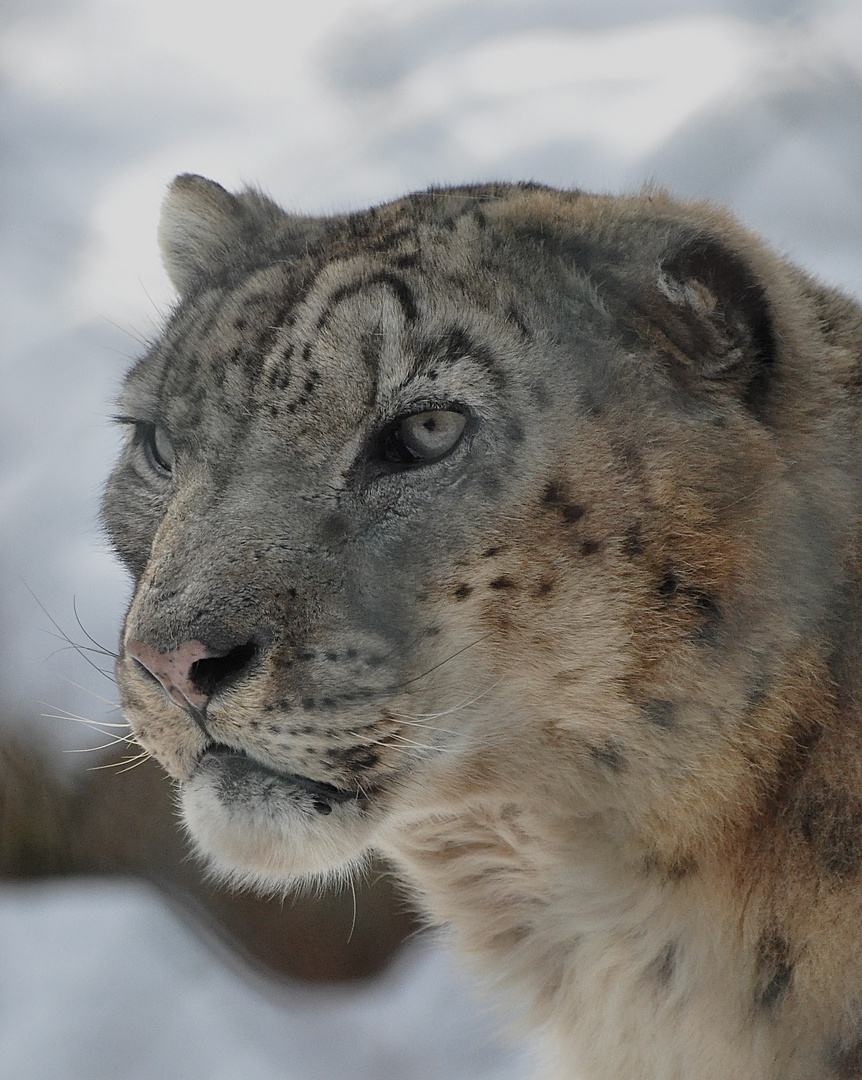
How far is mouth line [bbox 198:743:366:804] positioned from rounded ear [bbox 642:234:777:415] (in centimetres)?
94

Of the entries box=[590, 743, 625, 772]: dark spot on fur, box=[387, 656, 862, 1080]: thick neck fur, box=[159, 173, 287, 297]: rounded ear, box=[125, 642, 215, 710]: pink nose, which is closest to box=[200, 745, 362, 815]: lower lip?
box=[125, 642, 215, 710]: pink nose

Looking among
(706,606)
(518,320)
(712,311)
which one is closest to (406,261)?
(518,320)

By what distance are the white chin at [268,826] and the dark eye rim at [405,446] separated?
0.58 m

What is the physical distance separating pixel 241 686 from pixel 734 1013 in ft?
3.52

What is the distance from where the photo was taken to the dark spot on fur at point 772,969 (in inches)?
80.4

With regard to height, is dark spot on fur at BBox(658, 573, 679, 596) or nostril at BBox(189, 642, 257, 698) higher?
dark spot on fur at BBox(658, 573, 679, 596)

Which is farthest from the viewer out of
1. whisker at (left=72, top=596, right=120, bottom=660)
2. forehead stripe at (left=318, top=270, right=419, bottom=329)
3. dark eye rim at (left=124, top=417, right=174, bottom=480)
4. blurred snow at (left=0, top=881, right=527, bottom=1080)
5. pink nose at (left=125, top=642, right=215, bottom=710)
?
blurred snow at (left=0, top=881, right=527, bottom=1080)

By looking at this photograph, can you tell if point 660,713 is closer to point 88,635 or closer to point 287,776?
point 287,776

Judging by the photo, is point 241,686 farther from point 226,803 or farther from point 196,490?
point 196,490

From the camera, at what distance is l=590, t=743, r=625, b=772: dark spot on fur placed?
2.09m

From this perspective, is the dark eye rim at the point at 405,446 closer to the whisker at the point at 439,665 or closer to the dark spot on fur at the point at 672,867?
the whisker at the point at 439,665

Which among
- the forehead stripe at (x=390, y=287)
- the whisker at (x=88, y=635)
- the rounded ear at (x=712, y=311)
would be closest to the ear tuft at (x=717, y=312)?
the rounded ear at (x=712, y=311)

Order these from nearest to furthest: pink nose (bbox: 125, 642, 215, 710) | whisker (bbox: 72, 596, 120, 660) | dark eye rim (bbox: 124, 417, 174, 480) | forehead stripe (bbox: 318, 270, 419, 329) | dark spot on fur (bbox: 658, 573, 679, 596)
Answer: pink nose (bbox: 125, 642, 215, 710) < dark spot on fur (bbox: 658, 573, 679, 596) < forehead stripe (bbox: 318, 270, 419, 329) < whisker (bbox: 72, 596, 120, 660) < dark eye rim (bbox: 124, 417, 174, 480)

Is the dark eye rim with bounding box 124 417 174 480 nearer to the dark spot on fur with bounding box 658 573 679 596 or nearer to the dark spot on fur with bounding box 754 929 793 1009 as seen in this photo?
the dark spot on fur with bounding box 658 573 679 596
